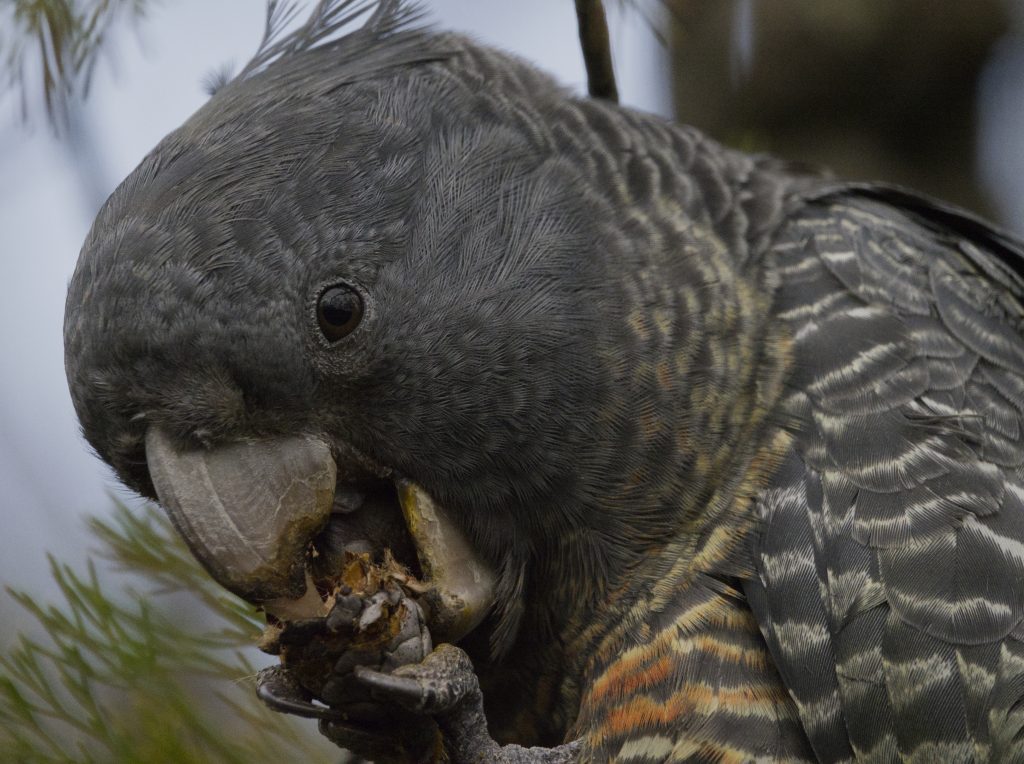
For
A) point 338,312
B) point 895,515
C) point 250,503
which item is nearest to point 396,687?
point 250,503

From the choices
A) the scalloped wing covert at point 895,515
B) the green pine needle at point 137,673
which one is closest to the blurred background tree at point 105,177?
the green pine needle at point 137,673

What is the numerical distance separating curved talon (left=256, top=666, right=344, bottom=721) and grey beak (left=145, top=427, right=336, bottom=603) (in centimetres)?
21

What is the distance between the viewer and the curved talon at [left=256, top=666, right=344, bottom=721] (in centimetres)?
286

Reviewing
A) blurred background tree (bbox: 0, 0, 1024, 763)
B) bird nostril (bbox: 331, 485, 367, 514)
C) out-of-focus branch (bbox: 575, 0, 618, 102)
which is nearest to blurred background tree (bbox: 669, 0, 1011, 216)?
blurred background tree (bbox: 0, 0, 1024, 763)

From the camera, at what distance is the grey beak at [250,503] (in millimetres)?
2869

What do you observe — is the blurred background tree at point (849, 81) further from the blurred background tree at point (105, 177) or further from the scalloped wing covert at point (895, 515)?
the scalloped wing covert at point (895, 515)

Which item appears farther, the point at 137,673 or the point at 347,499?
the point at 137,673

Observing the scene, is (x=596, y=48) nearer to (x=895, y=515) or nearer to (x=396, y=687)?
(x=895, y=515)

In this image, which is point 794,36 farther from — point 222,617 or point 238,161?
point 222,617

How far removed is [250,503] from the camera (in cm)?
294

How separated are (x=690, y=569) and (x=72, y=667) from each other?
1.89 metres

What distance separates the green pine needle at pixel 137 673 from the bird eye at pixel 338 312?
3.74 feet

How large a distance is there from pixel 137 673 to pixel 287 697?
737 millimetres

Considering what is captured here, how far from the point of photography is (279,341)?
2.97 m
